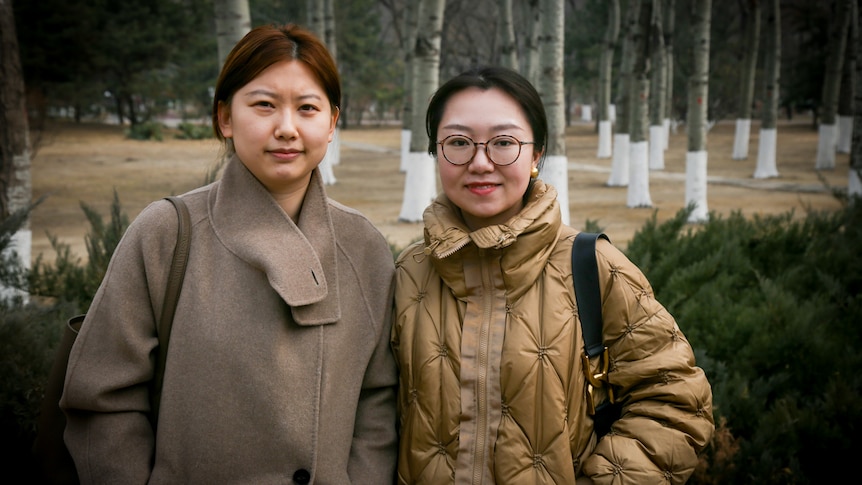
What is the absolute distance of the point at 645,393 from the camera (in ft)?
6.39

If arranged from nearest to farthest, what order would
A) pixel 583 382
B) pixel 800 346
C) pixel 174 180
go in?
1. pixel 583 382
2. pixel 800 346
3. pixel 174 180

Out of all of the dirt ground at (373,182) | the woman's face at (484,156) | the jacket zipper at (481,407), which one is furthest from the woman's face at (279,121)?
the dirt ground at (373,182)

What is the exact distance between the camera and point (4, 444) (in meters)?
2.58

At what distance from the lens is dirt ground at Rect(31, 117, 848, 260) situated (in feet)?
42.6

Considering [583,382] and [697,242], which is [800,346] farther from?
[583,382]

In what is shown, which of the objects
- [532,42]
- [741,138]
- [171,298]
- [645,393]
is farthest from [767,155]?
[171,298]

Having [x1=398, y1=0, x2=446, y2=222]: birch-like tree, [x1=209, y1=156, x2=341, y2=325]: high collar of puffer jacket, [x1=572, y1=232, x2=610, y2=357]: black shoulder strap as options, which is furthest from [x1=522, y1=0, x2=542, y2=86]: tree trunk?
[x1=209, y1=156, x2=341, y2=325]: high collar of puffer jacket

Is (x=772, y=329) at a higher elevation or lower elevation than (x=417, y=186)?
higher

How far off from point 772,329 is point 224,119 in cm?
357

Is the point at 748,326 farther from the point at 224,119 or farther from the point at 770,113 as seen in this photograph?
the point at 770,113

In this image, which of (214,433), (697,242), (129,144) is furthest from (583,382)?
(129,144)

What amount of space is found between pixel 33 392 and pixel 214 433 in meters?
1.32

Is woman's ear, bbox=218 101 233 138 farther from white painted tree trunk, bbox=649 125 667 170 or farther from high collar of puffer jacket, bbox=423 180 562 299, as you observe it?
white painted tree trunk, bbox=649 125 667 170

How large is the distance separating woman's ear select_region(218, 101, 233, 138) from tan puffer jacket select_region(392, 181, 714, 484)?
0.64 meters
